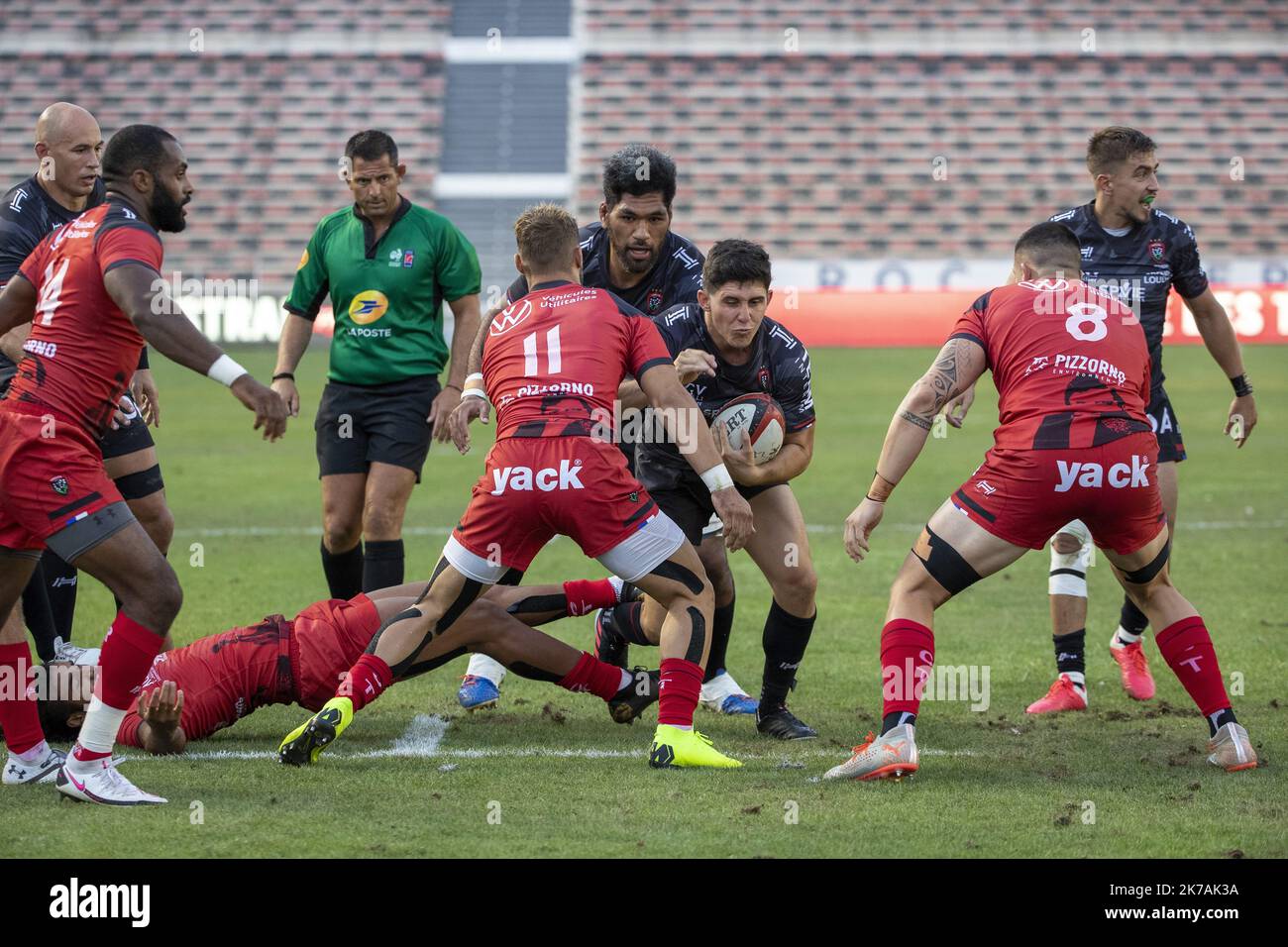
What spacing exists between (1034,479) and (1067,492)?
12 cm

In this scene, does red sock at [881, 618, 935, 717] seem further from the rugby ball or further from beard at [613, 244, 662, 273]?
beard at [613, 244, 662, 273]

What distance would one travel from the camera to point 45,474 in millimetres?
5012

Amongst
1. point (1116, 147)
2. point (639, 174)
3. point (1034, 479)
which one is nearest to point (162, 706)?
point (639, 174)

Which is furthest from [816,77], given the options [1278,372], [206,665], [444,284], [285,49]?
[206,665]

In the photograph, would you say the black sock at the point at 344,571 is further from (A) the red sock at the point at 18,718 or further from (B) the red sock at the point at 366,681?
(A) the red sock at the point at 18,718

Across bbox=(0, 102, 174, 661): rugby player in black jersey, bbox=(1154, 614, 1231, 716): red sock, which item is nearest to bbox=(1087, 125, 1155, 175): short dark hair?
bbox=(1154, 614, 1231, 716): red sock

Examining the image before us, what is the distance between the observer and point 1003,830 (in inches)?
186

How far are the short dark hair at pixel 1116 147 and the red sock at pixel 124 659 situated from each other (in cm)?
458

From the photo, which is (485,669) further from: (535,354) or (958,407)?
(958,407)

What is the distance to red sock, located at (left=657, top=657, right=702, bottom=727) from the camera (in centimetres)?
559

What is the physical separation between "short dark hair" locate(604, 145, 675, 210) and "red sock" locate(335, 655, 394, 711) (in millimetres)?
2291

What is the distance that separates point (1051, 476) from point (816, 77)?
33.7 metres

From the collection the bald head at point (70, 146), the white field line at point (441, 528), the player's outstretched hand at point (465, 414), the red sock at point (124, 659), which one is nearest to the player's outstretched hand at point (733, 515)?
the player's outstretched hand at point (465, 414)

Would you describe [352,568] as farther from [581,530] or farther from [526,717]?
[581,530]
